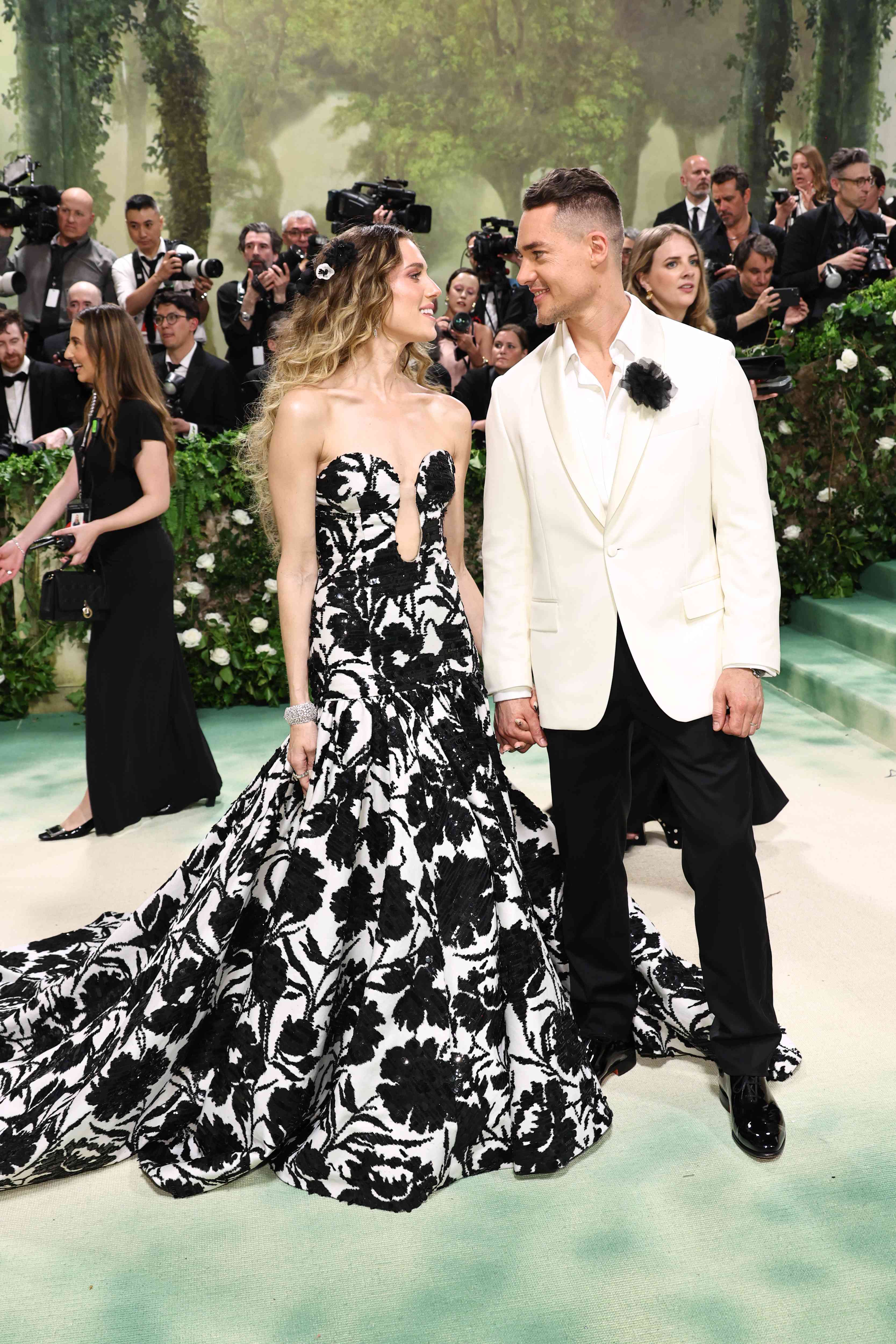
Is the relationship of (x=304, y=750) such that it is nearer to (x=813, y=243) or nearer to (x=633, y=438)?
(x=633, y=438)

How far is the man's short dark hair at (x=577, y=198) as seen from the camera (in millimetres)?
2525

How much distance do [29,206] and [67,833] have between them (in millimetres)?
4851

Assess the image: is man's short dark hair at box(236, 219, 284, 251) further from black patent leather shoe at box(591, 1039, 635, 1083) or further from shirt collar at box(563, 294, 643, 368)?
black patent leather shoe at box(591, 1039, 635, 1083)

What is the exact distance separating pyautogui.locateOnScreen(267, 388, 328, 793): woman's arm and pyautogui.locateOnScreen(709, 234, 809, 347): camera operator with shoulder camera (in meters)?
4.75

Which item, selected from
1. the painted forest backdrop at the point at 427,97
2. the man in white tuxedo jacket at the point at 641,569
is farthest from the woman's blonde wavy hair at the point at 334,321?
the painted forest backdrop at the point at 427,97

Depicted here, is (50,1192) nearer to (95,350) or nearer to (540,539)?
(540,539)

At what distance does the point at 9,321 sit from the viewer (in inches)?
275

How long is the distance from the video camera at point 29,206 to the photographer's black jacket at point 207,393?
1.60m

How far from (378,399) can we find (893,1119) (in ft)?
6.38

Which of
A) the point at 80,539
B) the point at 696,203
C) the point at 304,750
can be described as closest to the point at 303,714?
the point at 304,750

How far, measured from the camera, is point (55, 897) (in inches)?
166

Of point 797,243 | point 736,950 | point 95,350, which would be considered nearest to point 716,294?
point 797,243

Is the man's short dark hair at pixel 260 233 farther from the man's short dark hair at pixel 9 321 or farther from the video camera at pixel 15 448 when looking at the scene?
the video camera at pixel 15 448

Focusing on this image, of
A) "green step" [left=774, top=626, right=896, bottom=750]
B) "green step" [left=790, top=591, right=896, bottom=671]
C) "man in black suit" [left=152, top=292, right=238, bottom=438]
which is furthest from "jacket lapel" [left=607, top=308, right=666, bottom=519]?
"man in black suit" [left=152, top=292, right=238, bottom=438]
